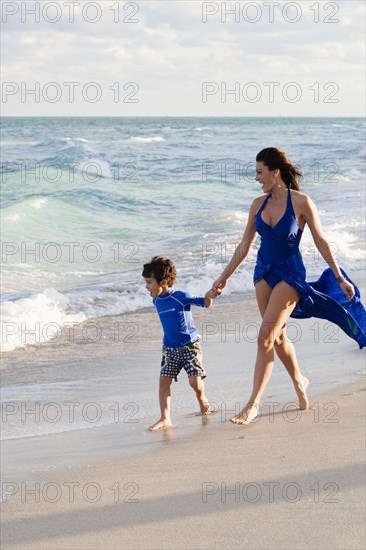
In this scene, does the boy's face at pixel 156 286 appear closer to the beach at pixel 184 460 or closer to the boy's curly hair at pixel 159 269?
the boy's curly hair at pixel 159 269

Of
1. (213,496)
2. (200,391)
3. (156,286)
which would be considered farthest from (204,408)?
(213,496)

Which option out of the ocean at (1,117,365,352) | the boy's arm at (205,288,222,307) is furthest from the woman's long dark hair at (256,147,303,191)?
the ocean at (1,117,365,352)

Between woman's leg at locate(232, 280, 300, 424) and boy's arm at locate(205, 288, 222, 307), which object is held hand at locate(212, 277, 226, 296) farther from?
woman's leg at locate(232, 280, 300, 424)

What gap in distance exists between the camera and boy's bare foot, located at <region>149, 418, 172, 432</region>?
641 cm

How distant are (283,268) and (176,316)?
125cm

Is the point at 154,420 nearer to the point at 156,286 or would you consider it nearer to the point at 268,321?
the point at 156,286

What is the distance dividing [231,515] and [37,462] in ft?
4.91

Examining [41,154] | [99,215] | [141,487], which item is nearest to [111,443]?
[141,487]

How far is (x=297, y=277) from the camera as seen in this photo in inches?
220

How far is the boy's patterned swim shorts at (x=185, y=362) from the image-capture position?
6707 mm

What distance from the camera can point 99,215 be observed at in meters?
23.0

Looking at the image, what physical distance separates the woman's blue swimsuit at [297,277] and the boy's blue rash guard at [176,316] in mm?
894

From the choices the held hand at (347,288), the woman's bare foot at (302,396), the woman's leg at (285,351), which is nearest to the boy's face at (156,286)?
the woman's leg at (285,351)

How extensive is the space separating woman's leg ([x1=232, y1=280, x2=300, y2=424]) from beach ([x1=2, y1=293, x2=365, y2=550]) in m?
0.23
